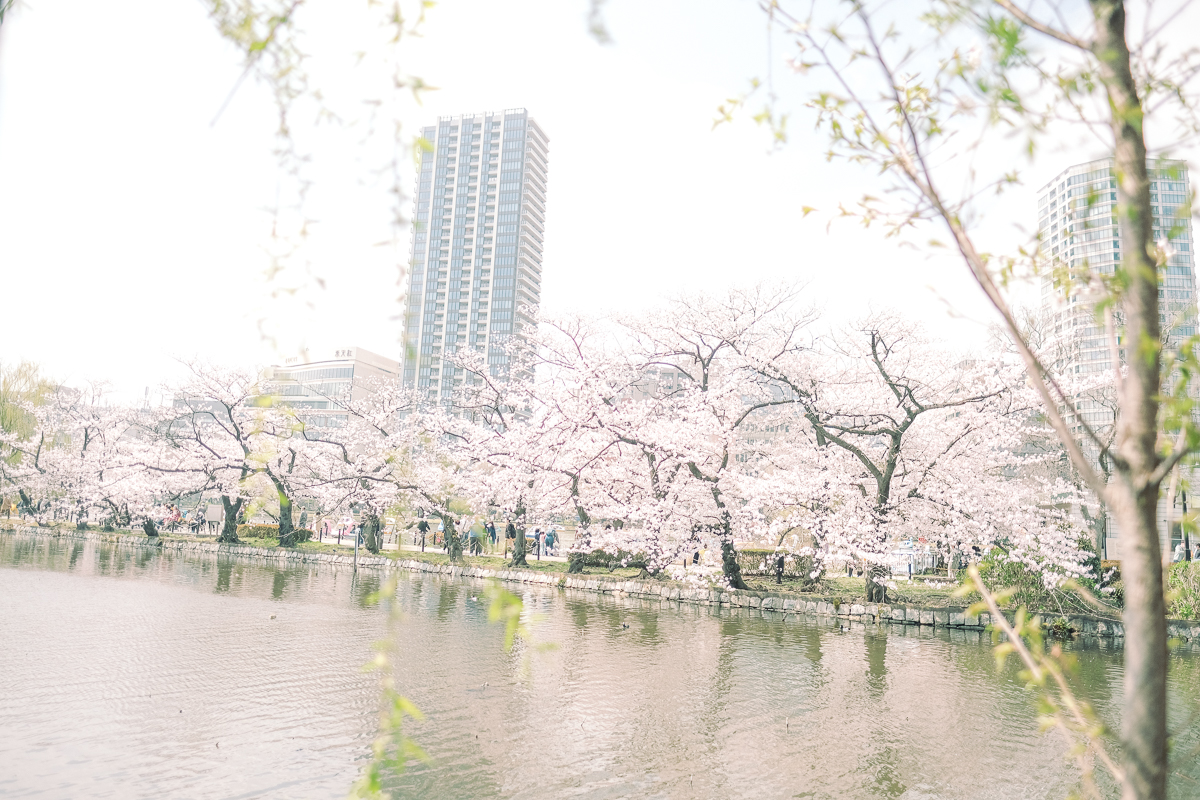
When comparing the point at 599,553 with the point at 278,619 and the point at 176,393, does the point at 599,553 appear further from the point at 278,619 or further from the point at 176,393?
the point at 176,393

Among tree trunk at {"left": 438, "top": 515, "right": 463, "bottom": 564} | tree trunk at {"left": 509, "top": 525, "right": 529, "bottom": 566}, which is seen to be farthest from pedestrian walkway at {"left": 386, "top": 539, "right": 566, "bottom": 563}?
tree trunk at {"left": 509, "top": 525, "right": 529, "bottom": 566}

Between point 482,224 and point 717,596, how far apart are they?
94236mm

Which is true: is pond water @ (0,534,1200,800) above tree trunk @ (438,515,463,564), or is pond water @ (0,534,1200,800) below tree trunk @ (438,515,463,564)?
below

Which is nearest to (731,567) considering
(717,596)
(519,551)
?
(717,596)

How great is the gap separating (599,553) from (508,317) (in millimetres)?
79766

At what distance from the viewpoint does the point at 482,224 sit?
338 feet

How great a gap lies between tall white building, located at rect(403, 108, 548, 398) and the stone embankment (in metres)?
76.9

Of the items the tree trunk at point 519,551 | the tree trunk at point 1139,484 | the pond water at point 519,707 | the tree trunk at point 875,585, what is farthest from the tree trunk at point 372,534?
the tree trunk at point 1139,484

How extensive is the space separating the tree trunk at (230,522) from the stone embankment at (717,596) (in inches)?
59.8

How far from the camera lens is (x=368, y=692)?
25.4 ft

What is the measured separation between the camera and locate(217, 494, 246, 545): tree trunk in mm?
26166

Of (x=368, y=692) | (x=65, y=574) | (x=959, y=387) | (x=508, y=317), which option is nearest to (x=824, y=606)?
(x=959, y=387)

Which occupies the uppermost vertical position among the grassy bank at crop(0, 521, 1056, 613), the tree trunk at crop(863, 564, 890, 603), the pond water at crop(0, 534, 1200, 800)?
the tree trunk at crop(863, 564, 890, 603)

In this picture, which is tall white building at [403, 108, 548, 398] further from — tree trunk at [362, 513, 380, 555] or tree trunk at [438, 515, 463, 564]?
tree trunk at [438, 515, 463, 564]
